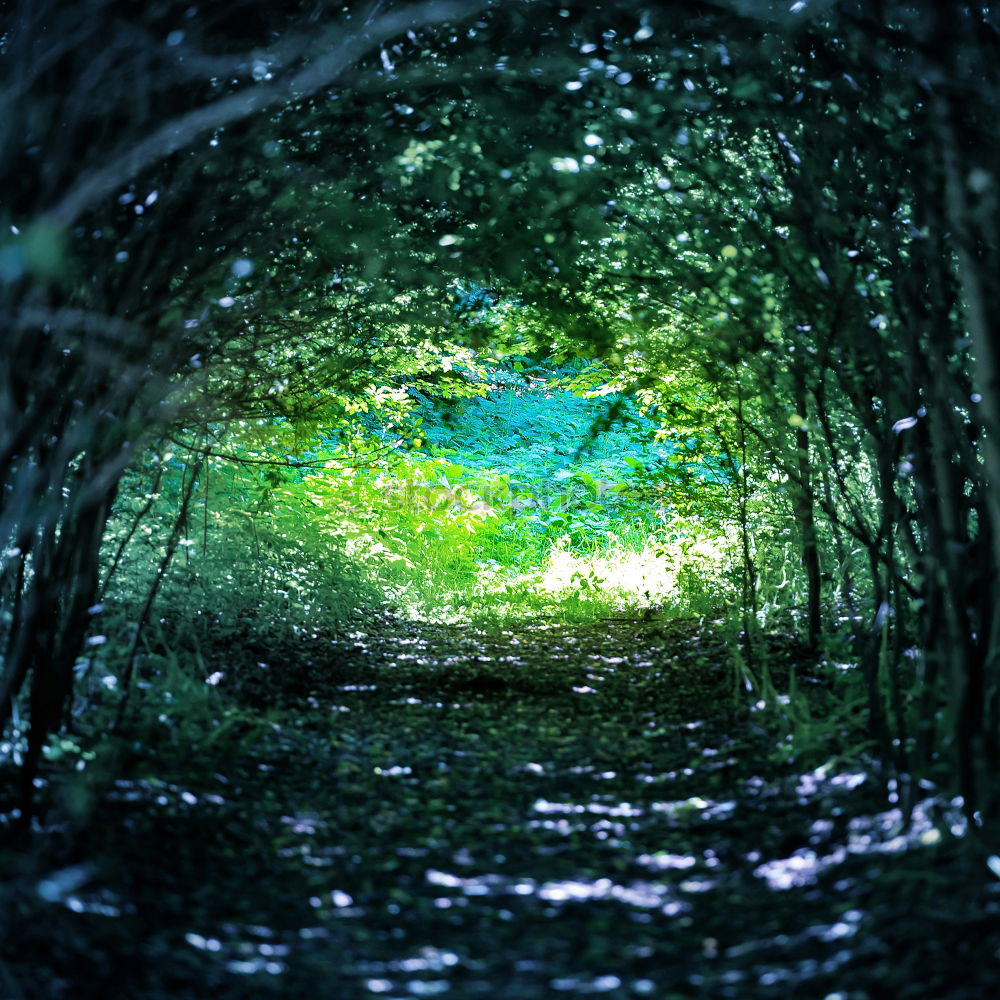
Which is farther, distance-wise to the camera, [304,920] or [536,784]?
[536,784]

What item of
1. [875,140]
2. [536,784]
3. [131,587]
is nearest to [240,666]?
[131,587]

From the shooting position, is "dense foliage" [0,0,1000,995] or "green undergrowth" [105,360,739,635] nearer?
"dense foliage" [0,0,1000,995]

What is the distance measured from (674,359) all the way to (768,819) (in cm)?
305

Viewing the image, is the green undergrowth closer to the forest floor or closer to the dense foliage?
the dense foliage

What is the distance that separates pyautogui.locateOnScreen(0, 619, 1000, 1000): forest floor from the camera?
2062 millimetres

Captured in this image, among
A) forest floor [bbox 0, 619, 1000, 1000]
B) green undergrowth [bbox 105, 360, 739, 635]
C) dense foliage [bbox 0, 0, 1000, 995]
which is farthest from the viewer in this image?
green undergrowth [bbox 105, 360, 739, 635]

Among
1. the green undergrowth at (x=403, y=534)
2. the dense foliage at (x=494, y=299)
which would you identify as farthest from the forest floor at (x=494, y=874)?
the green undergrowth at (x=403, y=534)

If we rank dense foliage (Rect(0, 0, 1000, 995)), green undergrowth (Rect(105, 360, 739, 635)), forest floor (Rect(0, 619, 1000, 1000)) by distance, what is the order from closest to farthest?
forest floor (Rect(0, 619, 1000, 1000)) → dense foliage (Rect(0, 0, 1000, 995)) → green undergrowth (Rect(105, 360, 739, 635))

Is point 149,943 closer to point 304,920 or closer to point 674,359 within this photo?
point 304,920

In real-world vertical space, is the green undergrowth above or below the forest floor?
above

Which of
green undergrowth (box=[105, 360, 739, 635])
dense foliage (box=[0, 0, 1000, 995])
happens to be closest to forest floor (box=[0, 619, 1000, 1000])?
dense foliage (box=[0, 0, 1000, 995])

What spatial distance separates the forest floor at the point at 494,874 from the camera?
206 cm

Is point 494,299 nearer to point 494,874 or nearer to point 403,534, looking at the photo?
point 403,534

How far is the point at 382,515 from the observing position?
901cm
